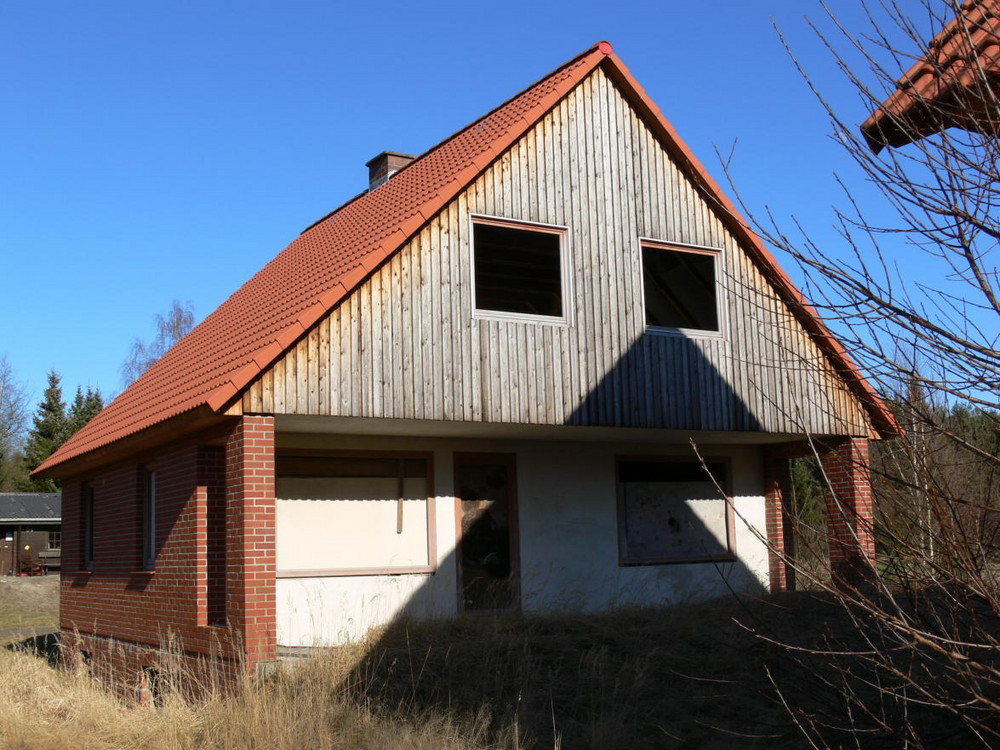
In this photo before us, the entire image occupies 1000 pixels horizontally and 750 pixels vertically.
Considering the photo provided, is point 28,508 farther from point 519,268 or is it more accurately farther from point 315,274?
point 519,268

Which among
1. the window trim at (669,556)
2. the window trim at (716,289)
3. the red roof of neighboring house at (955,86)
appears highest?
the window trim at (716,289)

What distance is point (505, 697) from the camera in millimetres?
9680

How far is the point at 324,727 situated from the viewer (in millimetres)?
8461

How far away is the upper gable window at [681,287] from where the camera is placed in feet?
48.5

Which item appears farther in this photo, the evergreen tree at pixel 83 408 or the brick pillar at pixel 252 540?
the evergreen tree at pixel 83 408

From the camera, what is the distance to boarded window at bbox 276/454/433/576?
13.4 metres

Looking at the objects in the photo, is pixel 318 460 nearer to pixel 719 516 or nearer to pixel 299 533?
pixel 299 533

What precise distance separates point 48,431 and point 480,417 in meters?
42.1

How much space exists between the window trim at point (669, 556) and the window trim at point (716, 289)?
234 centimetres

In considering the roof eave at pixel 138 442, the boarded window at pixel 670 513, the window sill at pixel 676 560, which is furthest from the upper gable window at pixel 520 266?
the window sill at pixel 676 560

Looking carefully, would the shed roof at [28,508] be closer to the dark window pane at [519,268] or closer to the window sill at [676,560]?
the dark window pane at [519,268]

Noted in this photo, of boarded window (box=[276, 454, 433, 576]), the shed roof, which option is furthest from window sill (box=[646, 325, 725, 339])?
the shed roof

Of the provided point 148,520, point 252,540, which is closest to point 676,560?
point 252,540

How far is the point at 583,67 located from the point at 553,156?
1.37m
